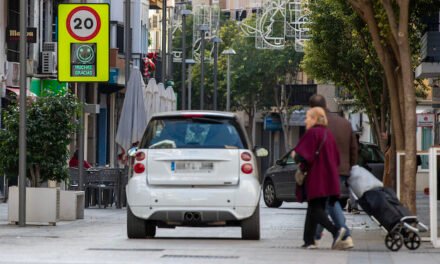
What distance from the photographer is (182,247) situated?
18172 mm

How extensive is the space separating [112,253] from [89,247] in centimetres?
118

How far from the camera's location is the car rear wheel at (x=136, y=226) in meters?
20.0

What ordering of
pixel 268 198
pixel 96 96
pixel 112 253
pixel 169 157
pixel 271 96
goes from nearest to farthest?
pixel 112 253 < pixel 169 157 < pixel 268 198 < pixel 96 96 < pixel 271 96

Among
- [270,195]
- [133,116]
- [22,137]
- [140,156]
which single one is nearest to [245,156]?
[140,156]

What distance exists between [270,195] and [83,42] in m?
10.4

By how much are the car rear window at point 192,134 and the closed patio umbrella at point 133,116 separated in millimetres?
15739

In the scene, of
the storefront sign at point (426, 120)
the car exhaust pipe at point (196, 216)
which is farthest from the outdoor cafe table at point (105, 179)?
the storefront sign at point (426, 120)

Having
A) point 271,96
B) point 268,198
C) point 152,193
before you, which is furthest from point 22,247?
point 271,96

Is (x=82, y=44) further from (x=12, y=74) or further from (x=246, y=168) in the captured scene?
(x=12, y=74)

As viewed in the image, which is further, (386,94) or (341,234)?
(386,94)

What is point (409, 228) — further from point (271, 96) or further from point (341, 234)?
point (271, 96)

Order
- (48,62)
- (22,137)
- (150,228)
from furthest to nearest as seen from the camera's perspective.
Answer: (48,62) → (22,137) → (150,228)

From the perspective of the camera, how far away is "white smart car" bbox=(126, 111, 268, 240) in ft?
64.3

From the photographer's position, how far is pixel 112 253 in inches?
662
